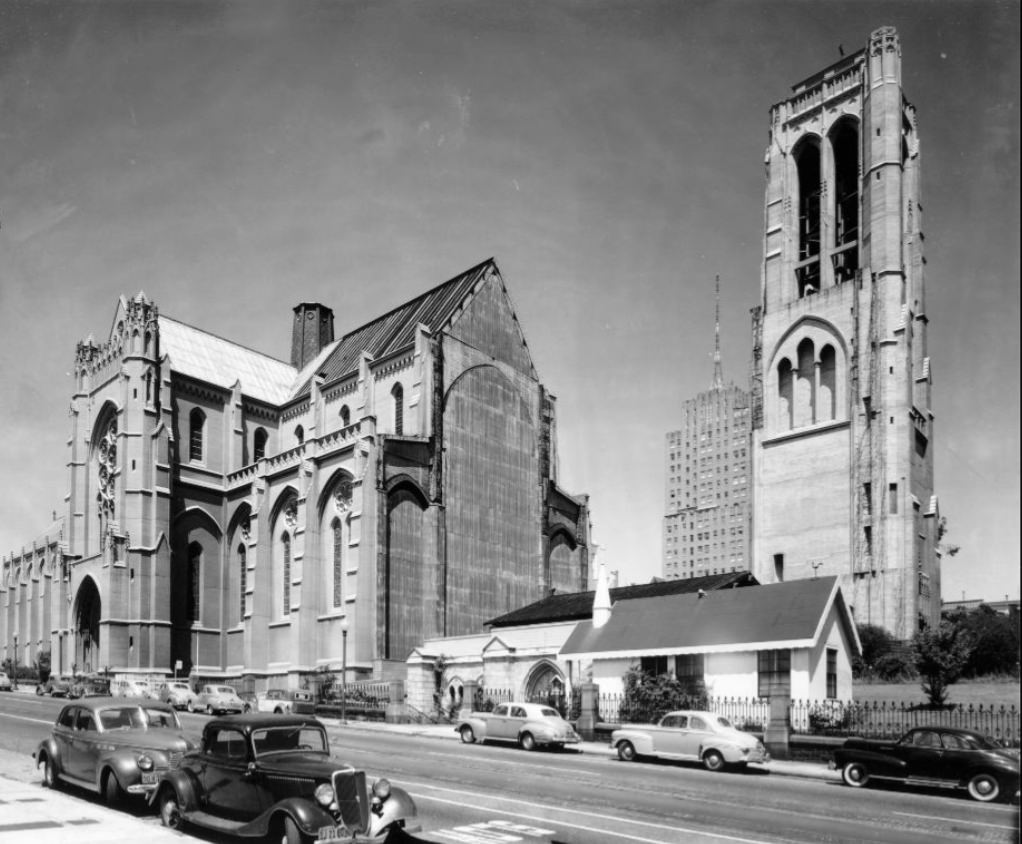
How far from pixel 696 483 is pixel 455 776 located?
138569 mm

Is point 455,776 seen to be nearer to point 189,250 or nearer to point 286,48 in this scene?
point 189,250

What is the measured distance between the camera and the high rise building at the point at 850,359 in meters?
64.2

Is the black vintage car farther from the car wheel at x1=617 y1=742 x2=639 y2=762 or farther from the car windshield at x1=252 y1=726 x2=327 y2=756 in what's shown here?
the car windshield at x1=252 y1=726 x2=327 y2=756

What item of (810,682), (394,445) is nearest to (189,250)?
(810,682)

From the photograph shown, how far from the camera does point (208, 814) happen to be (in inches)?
535

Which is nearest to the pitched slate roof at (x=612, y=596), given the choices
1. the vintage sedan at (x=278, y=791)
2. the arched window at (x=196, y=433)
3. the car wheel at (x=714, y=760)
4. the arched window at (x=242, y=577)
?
the car wheel at (x=714, y=760)

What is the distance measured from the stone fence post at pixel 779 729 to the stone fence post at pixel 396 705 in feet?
64.3

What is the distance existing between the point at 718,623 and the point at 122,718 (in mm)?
21434

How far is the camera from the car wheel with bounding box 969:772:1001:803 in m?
18.9

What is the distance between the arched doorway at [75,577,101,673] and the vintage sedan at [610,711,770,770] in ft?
161

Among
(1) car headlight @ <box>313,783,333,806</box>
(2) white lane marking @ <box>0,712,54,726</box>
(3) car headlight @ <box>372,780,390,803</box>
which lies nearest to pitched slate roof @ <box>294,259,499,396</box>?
(2) white lane marking @ <box>0,712,54,726</box>

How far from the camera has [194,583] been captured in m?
66.5

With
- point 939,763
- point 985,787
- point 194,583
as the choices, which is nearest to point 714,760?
point 939,763

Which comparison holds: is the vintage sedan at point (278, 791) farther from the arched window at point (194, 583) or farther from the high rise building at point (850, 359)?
the high rise building at point (850, 359)
